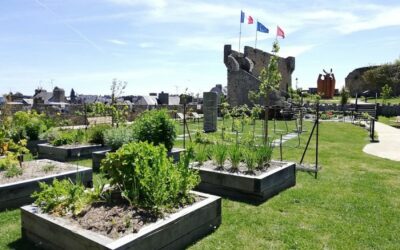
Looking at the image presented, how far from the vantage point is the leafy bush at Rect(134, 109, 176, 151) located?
7.68 metres

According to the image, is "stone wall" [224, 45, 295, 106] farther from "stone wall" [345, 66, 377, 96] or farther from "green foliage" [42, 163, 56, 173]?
"stone wall" [345, 66, 377, 96]

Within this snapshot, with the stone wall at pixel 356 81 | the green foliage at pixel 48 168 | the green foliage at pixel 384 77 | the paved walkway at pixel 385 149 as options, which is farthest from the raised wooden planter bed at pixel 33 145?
the stone wall at pixel 356 81

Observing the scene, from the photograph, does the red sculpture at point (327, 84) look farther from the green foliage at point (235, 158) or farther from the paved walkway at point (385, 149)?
the green foliage at point (235, 158)

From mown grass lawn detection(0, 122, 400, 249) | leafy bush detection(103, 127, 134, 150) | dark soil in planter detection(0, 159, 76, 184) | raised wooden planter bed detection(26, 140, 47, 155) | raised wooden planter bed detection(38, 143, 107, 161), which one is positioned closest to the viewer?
mown grass lawn detection(0, 122, 400, 249)

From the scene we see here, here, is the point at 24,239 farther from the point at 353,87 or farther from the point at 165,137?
the point at 353,87

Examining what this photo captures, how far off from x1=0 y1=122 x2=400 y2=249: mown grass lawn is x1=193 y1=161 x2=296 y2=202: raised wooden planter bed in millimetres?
184

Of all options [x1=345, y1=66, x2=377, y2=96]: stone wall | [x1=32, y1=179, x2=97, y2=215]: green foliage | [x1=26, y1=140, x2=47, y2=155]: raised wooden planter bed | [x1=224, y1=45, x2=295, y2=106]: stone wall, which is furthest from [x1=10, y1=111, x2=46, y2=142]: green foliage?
[x1=345, y1=66, x2=377, y2=96]: stone wall

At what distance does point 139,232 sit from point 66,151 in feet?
19.9

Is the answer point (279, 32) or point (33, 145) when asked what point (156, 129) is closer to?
point (33, 145)

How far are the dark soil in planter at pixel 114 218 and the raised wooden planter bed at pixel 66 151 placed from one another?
4978 millimetres

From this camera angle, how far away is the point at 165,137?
784 centimetres

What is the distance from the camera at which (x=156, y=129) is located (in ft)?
25.2

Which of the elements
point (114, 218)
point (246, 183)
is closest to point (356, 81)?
point (246, 183)

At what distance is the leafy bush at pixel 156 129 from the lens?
25.2ft
